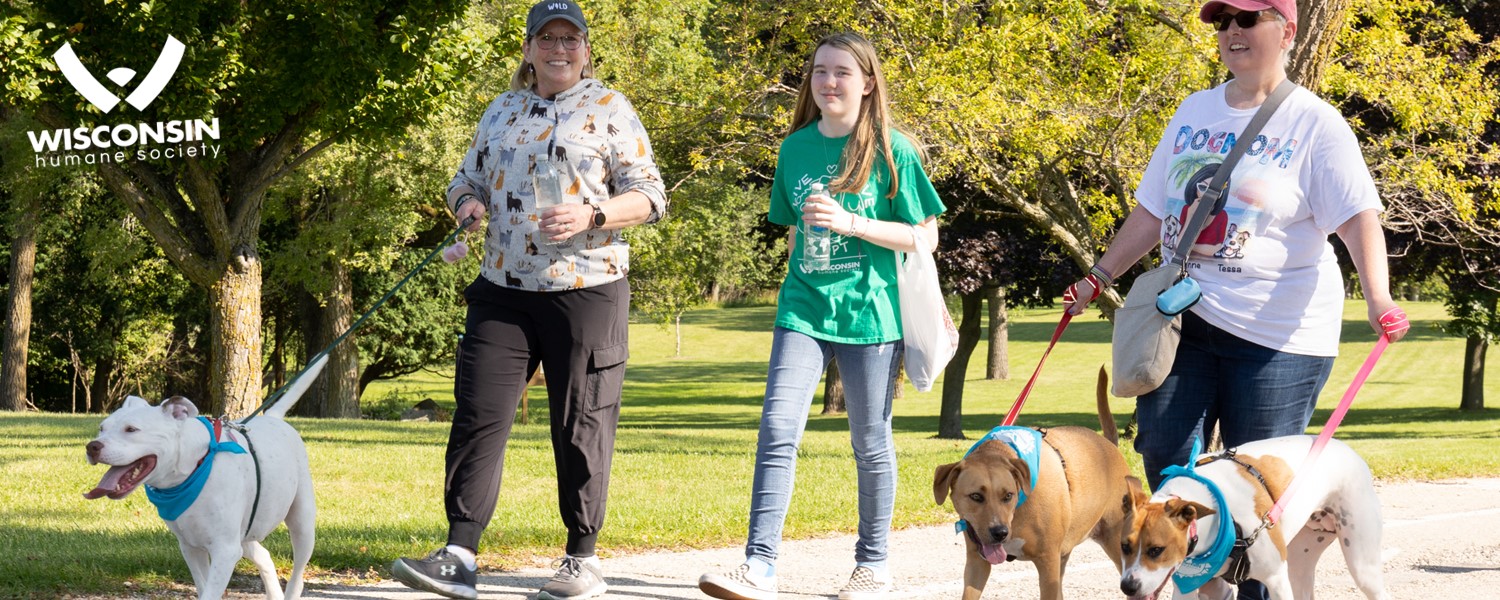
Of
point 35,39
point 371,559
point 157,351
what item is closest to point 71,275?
point 157,351

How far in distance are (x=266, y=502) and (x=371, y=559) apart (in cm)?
182

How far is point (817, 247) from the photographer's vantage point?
5.34 meters

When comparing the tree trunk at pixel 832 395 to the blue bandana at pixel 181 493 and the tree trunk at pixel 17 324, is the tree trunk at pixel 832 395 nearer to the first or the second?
the tree trunk at pixel 17 324

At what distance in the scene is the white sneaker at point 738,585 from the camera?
516 cm

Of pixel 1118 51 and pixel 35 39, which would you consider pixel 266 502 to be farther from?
pixel 1118 51

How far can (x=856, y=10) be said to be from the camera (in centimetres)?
1570

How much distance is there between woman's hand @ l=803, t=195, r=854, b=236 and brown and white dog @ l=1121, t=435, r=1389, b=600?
57.7 inches

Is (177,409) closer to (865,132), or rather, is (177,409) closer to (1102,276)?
(865,132)

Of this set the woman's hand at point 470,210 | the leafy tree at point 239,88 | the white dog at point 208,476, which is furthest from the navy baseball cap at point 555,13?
the leafy tree at point 239,88

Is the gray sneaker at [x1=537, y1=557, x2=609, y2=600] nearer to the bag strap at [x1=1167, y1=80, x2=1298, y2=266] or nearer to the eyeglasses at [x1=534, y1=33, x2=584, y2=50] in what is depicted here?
the eyeglasses at [x1=534, y1=33, x2=584, y2=50]

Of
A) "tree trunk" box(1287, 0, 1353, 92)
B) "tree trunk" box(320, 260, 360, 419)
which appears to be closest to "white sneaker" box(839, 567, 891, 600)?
"tree trunk" box(1287, 0, 1353, 92)

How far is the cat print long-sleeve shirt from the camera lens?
209 inches

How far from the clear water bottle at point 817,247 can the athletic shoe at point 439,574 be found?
1.76 m

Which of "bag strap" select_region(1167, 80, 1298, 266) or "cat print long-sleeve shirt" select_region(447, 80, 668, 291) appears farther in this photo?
"cat print long-sleeve shirt" select_region(447, 80, 668, 291)
